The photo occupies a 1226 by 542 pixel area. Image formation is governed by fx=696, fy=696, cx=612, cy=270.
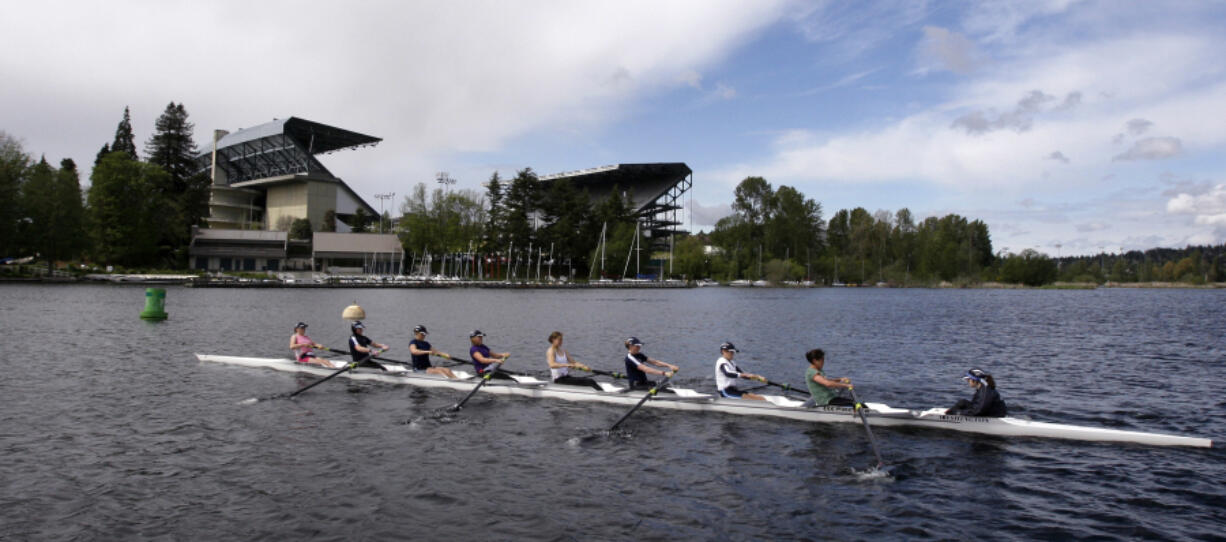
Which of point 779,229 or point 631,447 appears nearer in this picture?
point 631,447

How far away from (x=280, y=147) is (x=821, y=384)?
131m

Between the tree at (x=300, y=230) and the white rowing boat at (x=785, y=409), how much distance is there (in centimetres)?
11040

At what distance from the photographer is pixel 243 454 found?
43.2 feet

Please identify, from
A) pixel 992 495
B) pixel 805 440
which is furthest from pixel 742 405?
pixel 992 495

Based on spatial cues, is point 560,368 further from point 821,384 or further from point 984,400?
point 984,400

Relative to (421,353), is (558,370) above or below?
below

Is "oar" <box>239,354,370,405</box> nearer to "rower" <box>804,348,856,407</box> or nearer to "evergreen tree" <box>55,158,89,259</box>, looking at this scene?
"rower" <box>804,348,856,407</box>

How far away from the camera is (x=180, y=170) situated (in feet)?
360

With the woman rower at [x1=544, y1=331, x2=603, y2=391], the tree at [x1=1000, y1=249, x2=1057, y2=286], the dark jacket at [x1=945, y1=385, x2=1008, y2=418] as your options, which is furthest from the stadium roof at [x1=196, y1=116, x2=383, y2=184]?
the tree at [x1=1000, y1=249, x2=1057, y2=286]

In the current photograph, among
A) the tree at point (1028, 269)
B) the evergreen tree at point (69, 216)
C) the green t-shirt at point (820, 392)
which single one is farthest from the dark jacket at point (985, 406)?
the tree at point (1028, 269)

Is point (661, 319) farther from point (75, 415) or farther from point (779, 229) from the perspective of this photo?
point (779, 229)

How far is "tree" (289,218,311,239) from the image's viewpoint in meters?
121

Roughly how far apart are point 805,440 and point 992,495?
12.5 ft

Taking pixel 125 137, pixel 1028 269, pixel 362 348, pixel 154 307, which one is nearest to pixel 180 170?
pixel 125 137
